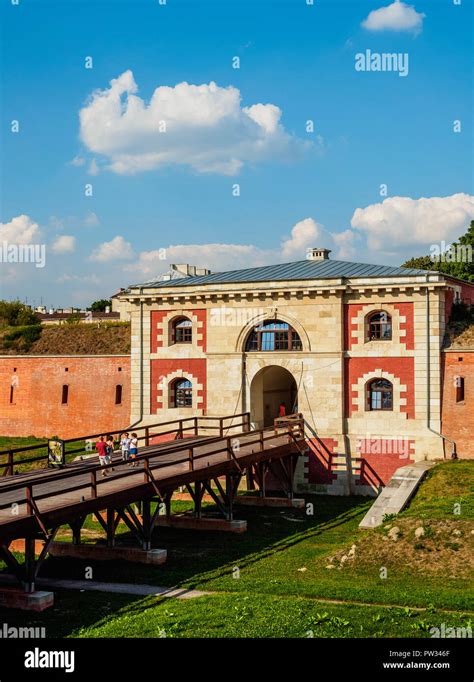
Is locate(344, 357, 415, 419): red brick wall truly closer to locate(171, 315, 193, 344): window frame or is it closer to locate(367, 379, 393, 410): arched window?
locate(367, 379, 393, 410): arched window

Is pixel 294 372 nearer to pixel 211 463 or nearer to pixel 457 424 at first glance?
pixel 457 424

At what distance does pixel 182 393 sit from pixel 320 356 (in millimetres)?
6628

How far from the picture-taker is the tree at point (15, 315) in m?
56.9

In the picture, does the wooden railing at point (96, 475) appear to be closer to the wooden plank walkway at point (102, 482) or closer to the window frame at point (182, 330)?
the wooden plank walkway at point (102, 482)

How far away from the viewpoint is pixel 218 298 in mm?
34938

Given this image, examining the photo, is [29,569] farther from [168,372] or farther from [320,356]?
[168,372]

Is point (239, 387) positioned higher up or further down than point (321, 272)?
further down

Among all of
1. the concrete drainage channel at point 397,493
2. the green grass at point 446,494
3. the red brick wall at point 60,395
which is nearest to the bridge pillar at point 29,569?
the concrete drainage channel at point 397,493

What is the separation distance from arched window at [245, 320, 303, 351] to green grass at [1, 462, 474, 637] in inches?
328

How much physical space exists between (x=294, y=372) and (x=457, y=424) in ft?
22.1

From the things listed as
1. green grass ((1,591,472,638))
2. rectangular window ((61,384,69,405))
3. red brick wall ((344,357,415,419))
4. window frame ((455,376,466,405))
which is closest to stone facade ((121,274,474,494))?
red brick wall ((344,357,415,419))

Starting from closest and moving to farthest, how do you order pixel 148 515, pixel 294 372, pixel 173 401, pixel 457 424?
pixel 148 515, pixel 457 424, pixel 294 372, pixel 173 401

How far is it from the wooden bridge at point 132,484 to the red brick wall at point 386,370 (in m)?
2.37
